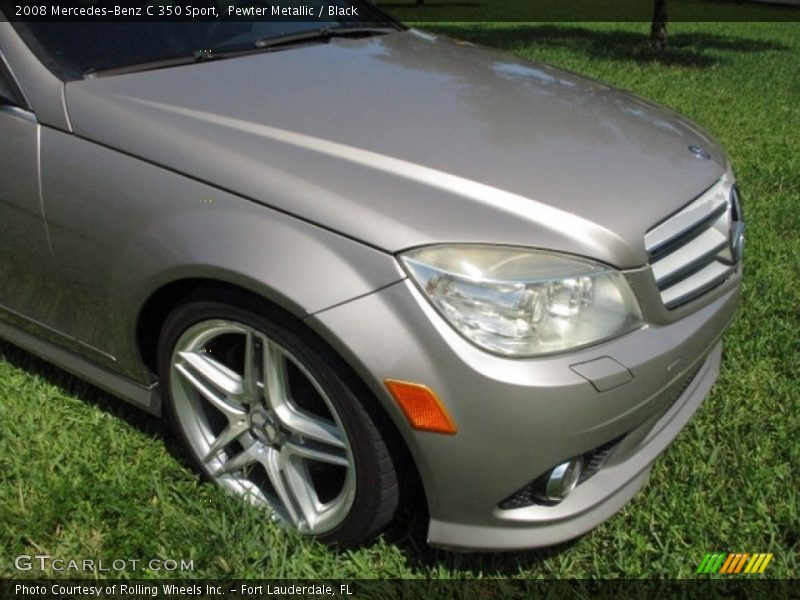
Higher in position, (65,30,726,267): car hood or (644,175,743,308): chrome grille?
(65,30,726,267): car hood

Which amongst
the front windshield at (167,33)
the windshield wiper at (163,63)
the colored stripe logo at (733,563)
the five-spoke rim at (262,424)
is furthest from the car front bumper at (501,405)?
the front windshield at (167,33)

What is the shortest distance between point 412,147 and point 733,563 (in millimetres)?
1441

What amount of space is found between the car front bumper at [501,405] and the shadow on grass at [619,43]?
1054cm

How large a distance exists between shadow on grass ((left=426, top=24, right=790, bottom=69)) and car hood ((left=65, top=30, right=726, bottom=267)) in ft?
32.1

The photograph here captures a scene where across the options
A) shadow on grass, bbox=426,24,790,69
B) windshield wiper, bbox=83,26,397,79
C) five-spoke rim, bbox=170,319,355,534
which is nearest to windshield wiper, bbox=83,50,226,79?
windshield wiper, bbox=83,26,397,79

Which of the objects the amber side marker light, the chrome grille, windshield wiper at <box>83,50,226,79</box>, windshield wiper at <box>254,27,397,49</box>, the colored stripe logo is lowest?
the colored stripe logo

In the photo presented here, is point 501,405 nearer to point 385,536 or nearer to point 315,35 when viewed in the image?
point 385,536

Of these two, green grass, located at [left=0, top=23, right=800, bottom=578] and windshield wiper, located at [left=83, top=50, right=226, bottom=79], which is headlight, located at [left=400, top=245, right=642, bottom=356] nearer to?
green grass, located at [left=0, top=23, right=800, bottom=578]

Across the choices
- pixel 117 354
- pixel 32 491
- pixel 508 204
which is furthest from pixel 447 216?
pixel 32 491

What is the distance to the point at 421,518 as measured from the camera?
2383 mm

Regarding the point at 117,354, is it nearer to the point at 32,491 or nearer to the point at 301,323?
the point at 32,491

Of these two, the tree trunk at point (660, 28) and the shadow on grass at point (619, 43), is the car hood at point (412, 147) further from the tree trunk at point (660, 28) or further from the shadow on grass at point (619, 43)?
the tree trunk at point (660, 28)

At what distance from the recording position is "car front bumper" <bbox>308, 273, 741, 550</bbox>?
5.96 feet

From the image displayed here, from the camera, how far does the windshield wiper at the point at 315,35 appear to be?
Answer: 115 inches
